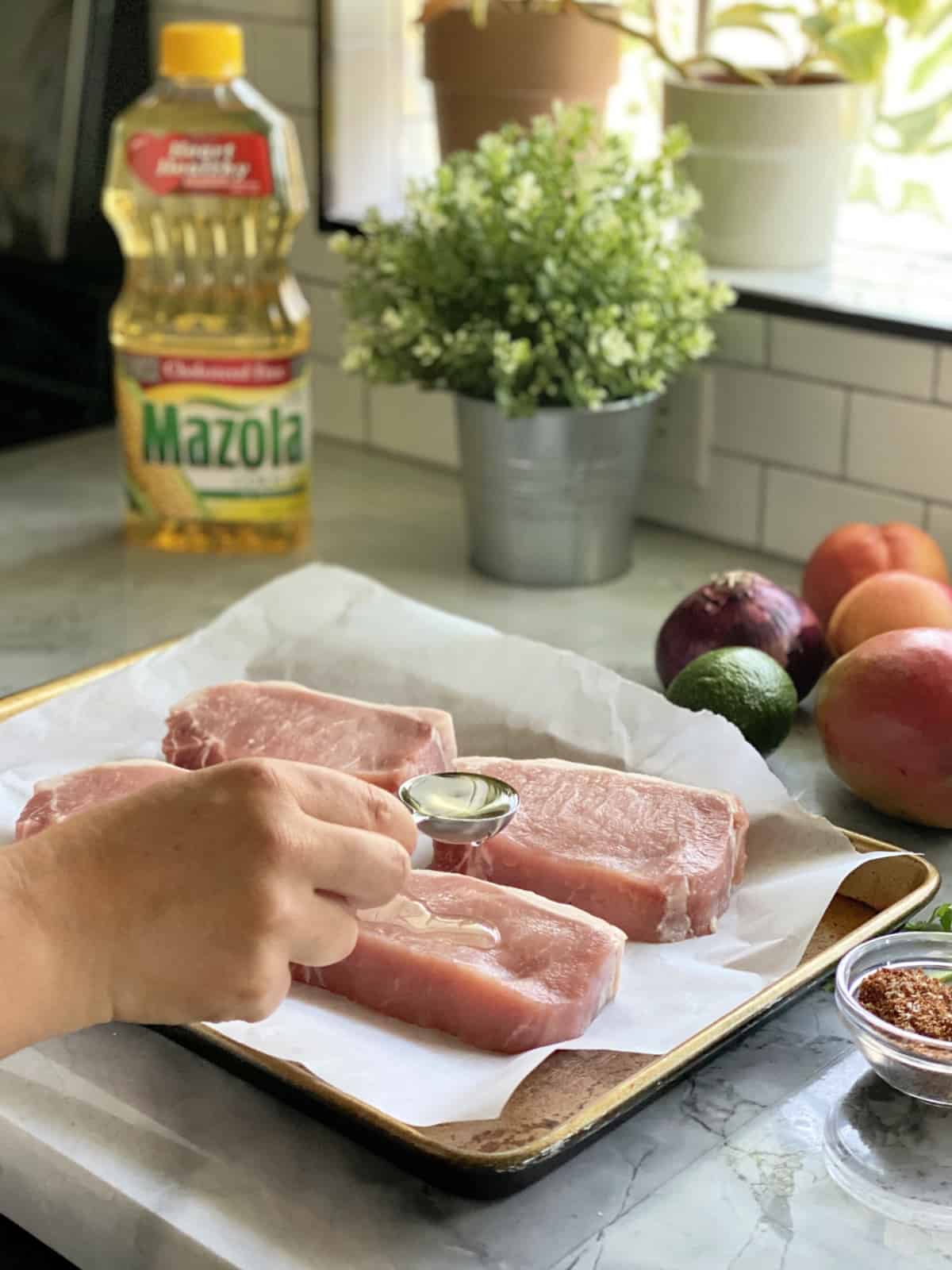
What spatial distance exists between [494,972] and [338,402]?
1.09 m

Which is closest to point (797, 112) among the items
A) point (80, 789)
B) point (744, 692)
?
point (744, 692)

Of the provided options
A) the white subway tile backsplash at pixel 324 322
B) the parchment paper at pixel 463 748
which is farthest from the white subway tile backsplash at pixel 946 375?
the white subway tile backsplash at pixel 324 322

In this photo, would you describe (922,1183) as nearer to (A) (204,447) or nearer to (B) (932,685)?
(B) (932,685)

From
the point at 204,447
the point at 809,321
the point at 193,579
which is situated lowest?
the point at 193,579

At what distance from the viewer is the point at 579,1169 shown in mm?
719

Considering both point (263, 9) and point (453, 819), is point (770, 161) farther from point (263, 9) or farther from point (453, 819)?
point (453, 819)

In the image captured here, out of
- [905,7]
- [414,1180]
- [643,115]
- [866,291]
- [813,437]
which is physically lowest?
[414,1180]

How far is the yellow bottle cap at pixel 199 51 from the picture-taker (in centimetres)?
135

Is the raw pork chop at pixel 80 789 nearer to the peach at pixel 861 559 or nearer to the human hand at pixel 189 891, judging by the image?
the human hand at pixel 189 891

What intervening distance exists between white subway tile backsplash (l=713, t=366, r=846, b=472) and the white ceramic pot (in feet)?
0.35

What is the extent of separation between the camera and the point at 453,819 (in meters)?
0.87

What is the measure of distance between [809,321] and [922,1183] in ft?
2.79

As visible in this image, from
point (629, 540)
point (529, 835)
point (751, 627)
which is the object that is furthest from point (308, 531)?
point (529, 835)

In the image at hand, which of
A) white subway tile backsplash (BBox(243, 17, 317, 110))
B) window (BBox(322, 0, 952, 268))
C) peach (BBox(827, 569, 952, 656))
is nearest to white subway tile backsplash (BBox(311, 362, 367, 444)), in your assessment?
window (BBox(322, 0, 952, 268))
